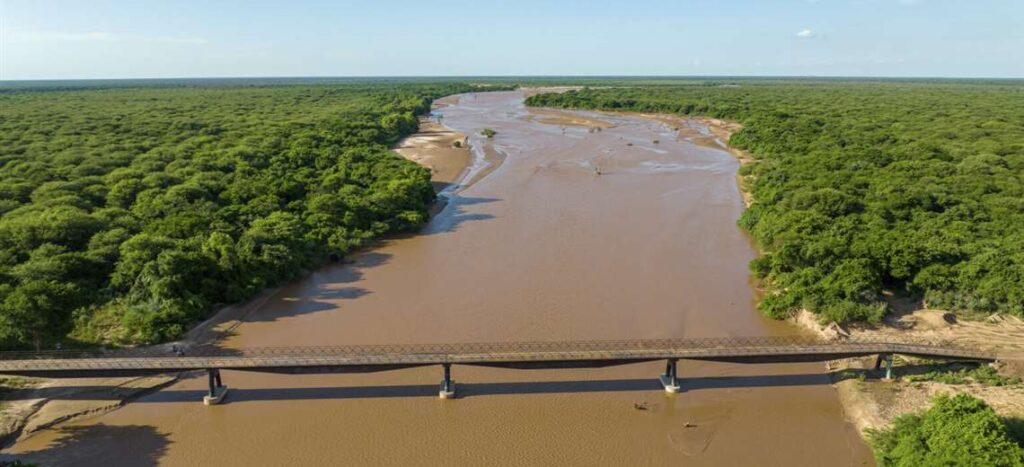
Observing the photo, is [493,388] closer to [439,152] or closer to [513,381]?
[513,381]

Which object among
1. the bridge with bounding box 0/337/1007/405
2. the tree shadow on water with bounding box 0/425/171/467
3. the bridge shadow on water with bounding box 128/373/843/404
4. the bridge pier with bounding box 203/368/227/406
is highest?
the bridge with bounding box 0/337/1007/405

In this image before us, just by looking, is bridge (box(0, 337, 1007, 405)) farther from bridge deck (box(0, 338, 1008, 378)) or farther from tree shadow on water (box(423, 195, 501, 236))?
tree shadow on water (box(423, 195, 501, 236))

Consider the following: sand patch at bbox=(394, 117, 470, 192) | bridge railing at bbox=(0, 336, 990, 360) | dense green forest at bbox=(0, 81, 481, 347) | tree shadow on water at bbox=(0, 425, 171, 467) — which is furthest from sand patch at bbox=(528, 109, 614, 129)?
tree shadow on water at bbox=(0, 425, 171, 467)

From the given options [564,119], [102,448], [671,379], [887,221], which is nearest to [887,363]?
[671,379]

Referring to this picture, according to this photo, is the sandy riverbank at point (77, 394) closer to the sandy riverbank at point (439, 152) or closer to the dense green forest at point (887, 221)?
the dense green forest at point (887, 221)

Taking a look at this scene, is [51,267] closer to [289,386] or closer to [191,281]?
[191,281]

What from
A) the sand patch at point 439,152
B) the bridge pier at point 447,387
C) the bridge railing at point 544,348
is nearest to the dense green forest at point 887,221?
the bridge railing at point 544,348

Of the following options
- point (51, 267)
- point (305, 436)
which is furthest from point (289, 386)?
point (51, 267)
